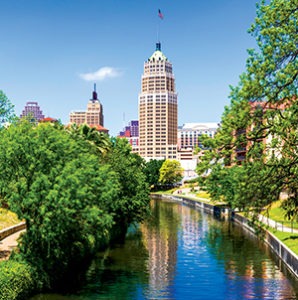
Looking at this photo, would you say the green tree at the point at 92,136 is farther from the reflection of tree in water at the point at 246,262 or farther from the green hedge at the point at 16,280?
the green hedge at the point at 16,280

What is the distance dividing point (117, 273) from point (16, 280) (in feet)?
43.8

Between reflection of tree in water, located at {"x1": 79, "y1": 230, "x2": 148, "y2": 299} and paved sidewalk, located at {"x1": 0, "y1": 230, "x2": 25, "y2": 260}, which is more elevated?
paved sidewalk, located at {"x1": 0, "y1": 230, "x2": 25, "y2": 260}

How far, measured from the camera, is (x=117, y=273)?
43281 mm

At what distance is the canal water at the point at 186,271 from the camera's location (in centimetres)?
3722

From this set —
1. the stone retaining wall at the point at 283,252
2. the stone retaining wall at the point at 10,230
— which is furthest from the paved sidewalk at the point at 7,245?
the stone retaining wall at the point at 283,252

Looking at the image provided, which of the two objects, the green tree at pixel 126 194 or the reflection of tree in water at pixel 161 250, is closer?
the reflection of tree in water at pixel 161 250

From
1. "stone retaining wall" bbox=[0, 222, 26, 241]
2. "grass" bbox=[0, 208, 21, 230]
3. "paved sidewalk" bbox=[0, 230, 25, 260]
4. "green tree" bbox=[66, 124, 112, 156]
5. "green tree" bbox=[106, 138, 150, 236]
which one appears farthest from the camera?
"green tree" bbox=[66, 124, 112, 156]

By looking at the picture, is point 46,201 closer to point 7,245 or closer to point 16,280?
point 16,280

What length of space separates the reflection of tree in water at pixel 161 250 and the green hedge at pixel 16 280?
9023mm

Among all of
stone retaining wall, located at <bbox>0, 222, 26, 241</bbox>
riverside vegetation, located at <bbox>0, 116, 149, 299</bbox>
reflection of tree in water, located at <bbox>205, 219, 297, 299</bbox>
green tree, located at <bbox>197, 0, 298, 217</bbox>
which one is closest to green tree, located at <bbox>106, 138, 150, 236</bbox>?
reflection of tree in water, located at <bbox>205, 219, 297, 299</bbox>

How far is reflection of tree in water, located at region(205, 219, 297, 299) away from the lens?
127 feet

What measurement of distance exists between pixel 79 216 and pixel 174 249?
24609 millimetres

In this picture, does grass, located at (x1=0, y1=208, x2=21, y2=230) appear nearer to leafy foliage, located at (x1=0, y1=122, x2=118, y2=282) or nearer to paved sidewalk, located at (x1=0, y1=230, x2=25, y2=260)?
paved sidewalk, located at (x1=0, y1=230, x2=25, y2=260)

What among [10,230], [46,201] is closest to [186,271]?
[46,201]
